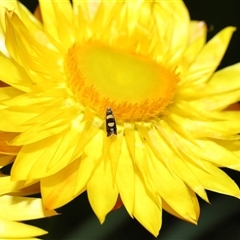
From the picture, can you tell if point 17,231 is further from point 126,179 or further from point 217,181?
point 217,181

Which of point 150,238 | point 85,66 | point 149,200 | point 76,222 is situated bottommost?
point 150,238

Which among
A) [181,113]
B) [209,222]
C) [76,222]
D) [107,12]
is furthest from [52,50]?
[209,222]

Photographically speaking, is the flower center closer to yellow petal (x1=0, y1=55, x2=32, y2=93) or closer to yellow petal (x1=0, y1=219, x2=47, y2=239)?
yellow petal (x1=0, y1=55, x2=32, y2=93)

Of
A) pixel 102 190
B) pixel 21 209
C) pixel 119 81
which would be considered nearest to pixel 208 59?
pixel 119 81

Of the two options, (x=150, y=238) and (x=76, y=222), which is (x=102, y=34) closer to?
(x=76, y=222)

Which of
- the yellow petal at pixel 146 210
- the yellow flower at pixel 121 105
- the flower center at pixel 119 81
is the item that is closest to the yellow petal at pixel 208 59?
the yellow flower at pixel 121 105

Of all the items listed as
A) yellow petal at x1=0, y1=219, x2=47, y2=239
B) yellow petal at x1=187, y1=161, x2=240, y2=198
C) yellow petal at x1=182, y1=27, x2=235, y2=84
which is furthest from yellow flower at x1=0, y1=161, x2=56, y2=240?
yellow petal at x1=182, y1=27, x2=235, y2=84

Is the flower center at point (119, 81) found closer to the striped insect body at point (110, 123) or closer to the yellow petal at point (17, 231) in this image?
the striped insect body at point (110, 123)
